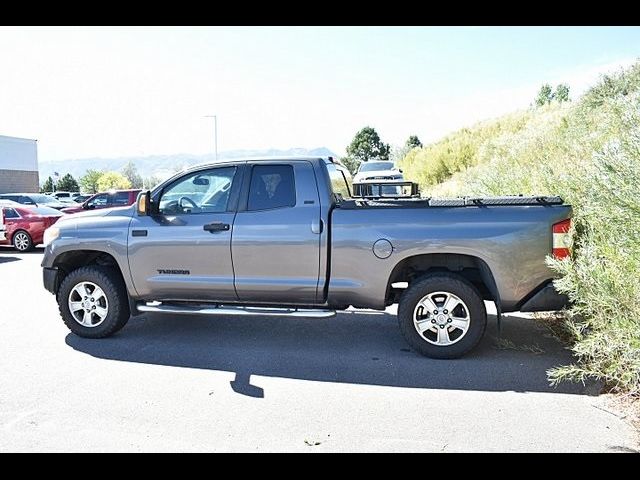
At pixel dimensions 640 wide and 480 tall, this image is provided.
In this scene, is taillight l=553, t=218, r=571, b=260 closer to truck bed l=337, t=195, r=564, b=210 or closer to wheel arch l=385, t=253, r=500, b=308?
truck bed l=337, t=195, r=564, b=210

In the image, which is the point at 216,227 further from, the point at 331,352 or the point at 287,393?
the point at 287,393

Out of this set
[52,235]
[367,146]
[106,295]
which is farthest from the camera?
[367,146]

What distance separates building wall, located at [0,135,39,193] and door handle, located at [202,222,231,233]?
42352 millimetres

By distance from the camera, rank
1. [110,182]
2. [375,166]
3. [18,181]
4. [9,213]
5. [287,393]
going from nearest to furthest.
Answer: [287,393], [9,213], [375,166], [18,181], [110,182]

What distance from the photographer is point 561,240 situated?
4695mm

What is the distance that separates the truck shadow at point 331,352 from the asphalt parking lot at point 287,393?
0.07 ft

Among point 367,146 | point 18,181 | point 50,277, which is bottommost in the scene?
point 50,277

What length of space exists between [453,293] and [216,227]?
2.50 m

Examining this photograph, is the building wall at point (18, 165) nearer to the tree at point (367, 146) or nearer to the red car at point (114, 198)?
the tree at point (367, 146)

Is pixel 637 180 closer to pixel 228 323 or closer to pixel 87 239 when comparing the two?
pixel 228 323

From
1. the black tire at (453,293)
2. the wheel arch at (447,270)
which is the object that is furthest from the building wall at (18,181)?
the black tire at (453,293)

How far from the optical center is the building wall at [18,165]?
41.3 m

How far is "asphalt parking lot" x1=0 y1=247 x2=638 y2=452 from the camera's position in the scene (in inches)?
141

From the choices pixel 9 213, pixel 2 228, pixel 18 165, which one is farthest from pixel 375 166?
pixel 18 165
